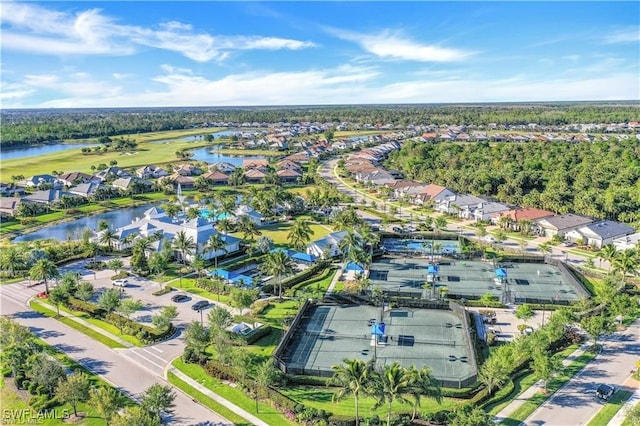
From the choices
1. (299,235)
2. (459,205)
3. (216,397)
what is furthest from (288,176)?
(216,397)

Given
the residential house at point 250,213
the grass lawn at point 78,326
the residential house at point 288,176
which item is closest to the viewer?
the grass lawn at point 78,326

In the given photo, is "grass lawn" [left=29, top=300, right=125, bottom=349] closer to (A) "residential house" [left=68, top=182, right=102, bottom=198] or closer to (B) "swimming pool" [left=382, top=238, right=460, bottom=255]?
(B) "swimming pool" [left=382, top=238, right=460, bottom=255]

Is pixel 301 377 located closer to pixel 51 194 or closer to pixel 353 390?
pixel 353 390

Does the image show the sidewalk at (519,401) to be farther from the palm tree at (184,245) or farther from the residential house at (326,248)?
the palm tree at (184,245)

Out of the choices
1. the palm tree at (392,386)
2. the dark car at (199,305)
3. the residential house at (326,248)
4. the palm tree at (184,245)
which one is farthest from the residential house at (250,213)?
the palm tree at (392,386)

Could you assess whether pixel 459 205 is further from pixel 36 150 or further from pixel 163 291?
pixel 36 150

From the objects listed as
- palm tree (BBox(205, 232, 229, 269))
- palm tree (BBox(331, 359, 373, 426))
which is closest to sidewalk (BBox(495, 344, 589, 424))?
palm tree (BBox(331, 359, 373, 426))
